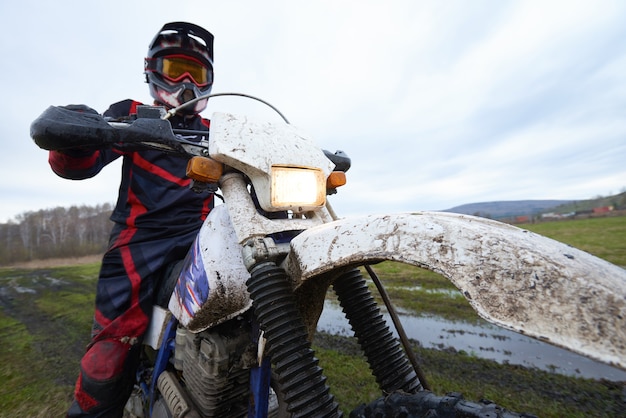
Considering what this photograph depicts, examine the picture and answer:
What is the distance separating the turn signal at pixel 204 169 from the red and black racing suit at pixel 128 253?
40 centimetres

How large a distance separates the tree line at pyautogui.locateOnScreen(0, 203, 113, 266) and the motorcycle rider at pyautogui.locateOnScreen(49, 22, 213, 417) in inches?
1428

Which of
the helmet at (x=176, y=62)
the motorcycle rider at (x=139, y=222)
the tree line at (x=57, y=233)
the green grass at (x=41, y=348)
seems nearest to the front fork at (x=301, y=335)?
the motorcycle rider at (x=139, y=222)

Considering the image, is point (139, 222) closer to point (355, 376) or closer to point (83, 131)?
point (83, 131)

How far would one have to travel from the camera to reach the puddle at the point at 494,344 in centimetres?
303

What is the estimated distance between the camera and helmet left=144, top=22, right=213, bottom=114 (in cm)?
209

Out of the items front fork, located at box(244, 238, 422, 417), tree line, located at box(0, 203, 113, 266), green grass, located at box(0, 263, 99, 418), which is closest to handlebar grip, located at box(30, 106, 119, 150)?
front fork, located at box(244, 238, 422, 417)

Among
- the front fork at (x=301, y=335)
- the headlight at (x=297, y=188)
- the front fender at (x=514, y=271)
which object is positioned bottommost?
the front fork at (x=301, y=335)

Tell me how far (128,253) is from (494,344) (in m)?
3.88

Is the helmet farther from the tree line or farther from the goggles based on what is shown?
the tree line

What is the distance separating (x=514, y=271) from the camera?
2.06 ft

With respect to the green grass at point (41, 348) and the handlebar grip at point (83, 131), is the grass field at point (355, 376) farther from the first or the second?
the handlebar grip at point (83, 131)

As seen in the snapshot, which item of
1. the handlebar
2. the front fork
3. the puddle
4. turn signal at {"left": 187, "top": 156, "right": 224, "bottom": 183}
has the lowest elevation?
the puddle

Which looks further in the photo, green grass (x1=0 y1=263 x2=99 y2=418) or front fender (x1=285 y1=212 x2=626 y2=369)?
green grass (x1=0 y1=263 x2=99 y2=418)

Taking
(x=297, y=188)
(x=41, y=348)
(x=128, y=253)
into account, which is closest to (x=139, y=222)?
(x=128, y=253)
